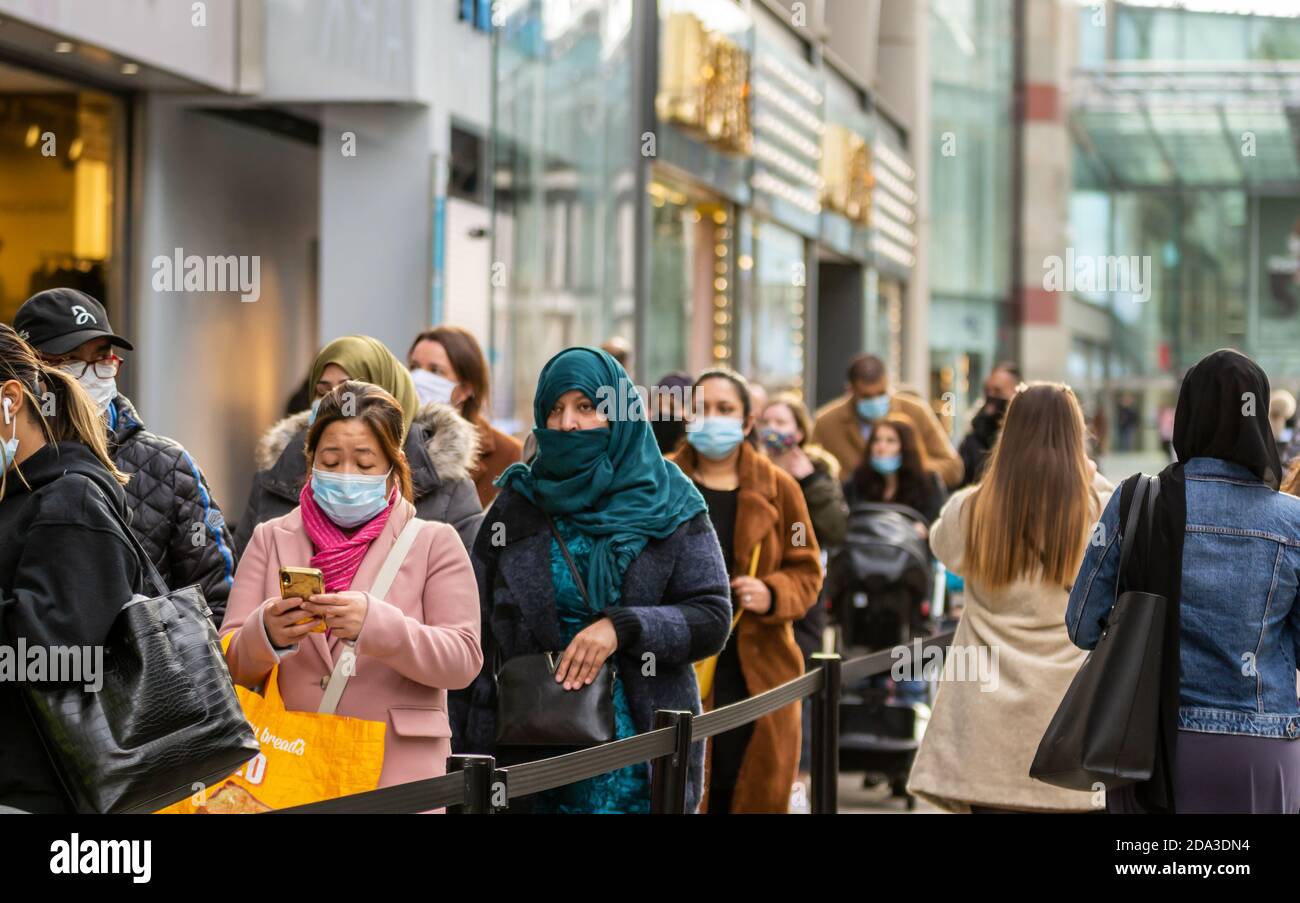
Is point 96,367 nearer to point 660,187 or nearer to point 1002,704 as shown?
point 1002,704

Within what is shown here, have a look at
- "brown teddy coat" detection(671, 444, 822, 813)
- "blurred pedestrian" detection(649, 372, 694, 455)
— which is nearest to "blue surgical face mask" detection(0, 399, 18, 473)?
"brown teddy coat" detection(671, 444, 822, 813)

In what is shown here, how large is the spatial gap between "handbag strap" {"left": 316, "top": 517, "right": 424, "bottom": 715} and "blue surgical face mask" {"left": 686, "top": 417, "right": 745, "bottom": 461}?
244 centimetres

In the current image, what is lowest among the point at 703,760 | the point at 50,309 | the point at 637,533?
the point at 703,760

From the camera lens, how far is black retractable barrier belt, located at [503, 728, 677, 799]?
4.00 metres

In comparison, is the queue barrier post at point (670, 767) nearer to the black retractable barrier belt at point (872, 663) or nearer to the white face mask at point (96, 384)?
the black retractable barrier belt at point (872, 663)

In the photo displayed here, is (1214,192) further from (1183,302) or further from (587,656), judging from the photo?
(587,656)

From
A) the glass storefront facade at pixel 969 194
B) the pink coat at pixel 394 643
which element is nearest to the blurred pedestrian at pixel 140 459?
the pink coat at pixel 394 643

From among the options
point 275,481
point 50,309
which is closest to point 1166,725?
point 275,481

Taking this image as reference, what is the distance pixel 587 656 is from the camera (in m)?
4.47

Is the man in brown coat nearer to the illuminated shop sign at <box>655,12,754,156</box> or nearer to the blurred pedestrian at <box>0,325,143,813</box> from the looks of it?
the illuminated shop sign at <box>655,12,754,156</box>

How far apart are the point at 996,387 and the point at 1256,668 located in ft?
25.4

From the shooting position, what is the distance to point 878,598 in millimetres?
9344

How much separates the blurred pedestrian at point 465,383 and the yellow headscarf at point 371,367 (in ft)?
3.26

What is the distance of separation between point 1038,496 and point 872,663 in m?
1.36
